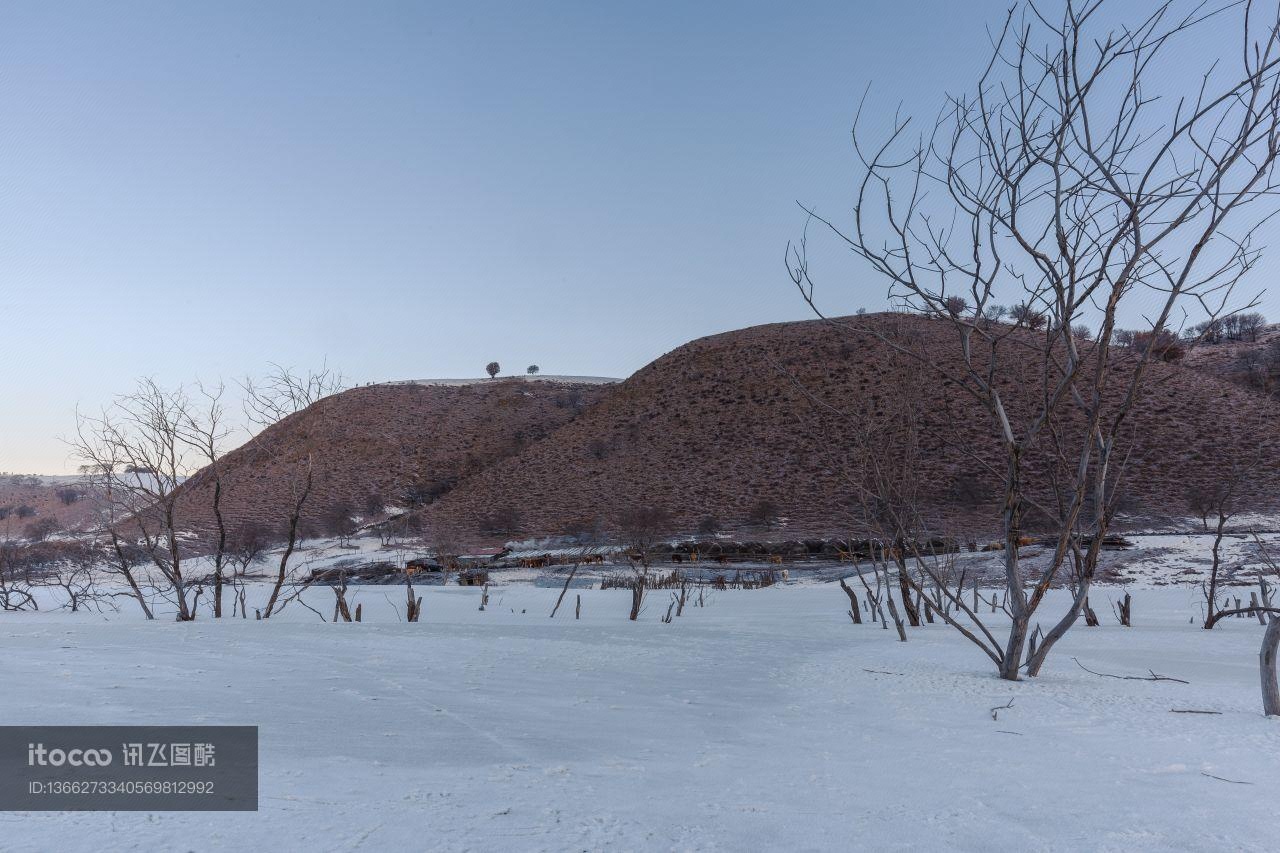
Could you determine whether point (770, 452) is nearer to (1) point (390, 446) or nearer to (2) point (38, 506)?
(1) point (390, 446)

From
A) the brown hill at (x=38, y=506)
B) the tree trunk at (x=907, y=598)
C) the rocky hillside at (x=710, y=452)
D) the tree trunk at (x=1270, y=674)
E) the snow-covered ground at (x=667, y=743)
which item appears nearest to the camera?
the snow-covered ground at (x=667, y=743)

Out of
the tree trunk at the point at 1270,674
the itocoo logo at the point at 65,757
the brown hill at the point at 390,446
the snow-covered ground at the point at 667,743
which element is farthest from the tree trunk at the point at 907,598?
the brown hill at the point at 390,446

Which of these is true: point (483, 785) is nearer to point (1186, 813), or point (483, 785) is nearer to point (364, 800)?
point (364, 800)

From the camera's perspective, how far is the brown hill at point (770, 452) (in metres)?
39.1

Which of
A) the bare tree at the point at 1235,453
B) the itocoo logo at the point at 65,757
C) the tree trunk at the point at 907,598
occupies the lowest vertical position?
the tree trunk at the point at 907,598

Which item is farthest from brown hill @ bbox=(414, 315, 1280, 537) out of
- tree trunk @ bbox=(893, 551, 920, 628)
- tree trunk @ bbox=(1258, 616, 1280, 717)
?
tree trunk @ bbox=(1258, 616, 1280, 717)

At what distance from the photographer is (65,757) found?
3.43 metres

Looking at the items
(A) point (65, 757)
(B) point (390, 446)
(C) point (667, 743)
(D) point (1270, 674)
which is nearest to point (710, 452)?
(B) point (390, 446)

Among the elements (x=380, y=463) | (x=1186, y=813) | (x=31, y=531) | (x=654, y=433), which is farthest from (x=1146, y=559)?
(x=31, y=531)

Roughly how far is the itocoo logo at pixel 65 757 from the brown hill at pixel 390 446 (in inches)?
1646

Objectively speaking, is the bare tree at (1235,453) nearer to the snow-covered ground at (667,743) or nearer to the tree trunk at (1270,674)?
the snow-covered ground at (667,743)

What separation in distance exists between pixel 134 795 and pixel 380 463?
55.9 m

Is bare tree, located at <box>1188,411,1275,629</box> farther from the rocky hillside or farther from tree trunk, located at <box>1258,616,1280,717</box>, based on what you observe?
tree trunk, located at <box>1258,616,1280,717</box>

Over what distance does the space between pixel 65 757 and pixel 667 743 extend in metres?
2.70
